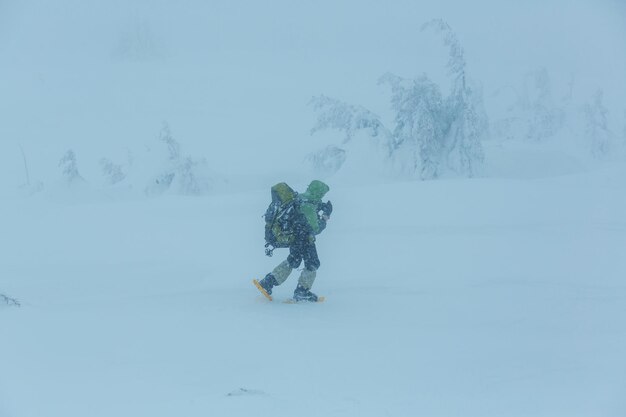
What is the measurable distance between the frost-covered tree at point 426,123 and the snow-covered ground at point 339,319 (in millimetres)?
11751

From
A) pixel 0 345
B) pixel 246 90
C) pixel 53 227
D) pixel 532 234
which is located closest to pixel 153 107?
pixel 246 90

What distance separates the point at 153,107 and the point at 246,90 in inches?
388

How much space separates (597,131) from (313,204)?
124ft

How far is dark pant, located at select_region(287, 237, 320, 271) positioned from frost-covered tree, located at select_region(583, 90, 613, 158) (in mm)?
A: 37449

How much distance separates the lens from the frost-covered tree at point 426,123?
24.4 m

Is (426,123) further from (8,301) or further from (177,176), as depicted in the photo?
(8,301)

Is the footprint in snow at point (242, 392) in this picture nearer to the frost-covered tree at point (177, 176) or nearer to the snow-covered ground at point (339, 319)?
the snow-covered ground at point (339, 319)

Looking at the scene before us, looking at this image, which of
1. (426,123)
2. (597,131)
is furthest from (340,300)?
(597,131)

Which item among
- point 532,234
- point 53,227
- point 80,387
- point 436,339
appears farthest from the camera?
point 53,227

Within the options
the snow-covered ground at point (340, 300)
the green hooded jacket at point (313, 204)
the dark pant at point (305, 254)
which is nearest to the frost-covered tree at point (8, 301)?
the snow-covered ground at point (340, 300)

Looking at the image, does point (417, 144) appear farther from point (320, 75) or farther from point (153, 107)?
point (320, 75)

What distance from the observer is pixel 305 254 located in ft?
23.4

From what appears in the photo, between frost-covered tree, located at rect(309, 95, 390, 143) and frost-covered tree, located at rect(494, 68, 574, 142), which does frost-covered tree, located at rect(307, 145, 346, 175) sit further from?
frost-covered tree, located at rect(494, 68, 574, 142)

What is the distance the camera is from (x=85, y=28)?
3056 inches
